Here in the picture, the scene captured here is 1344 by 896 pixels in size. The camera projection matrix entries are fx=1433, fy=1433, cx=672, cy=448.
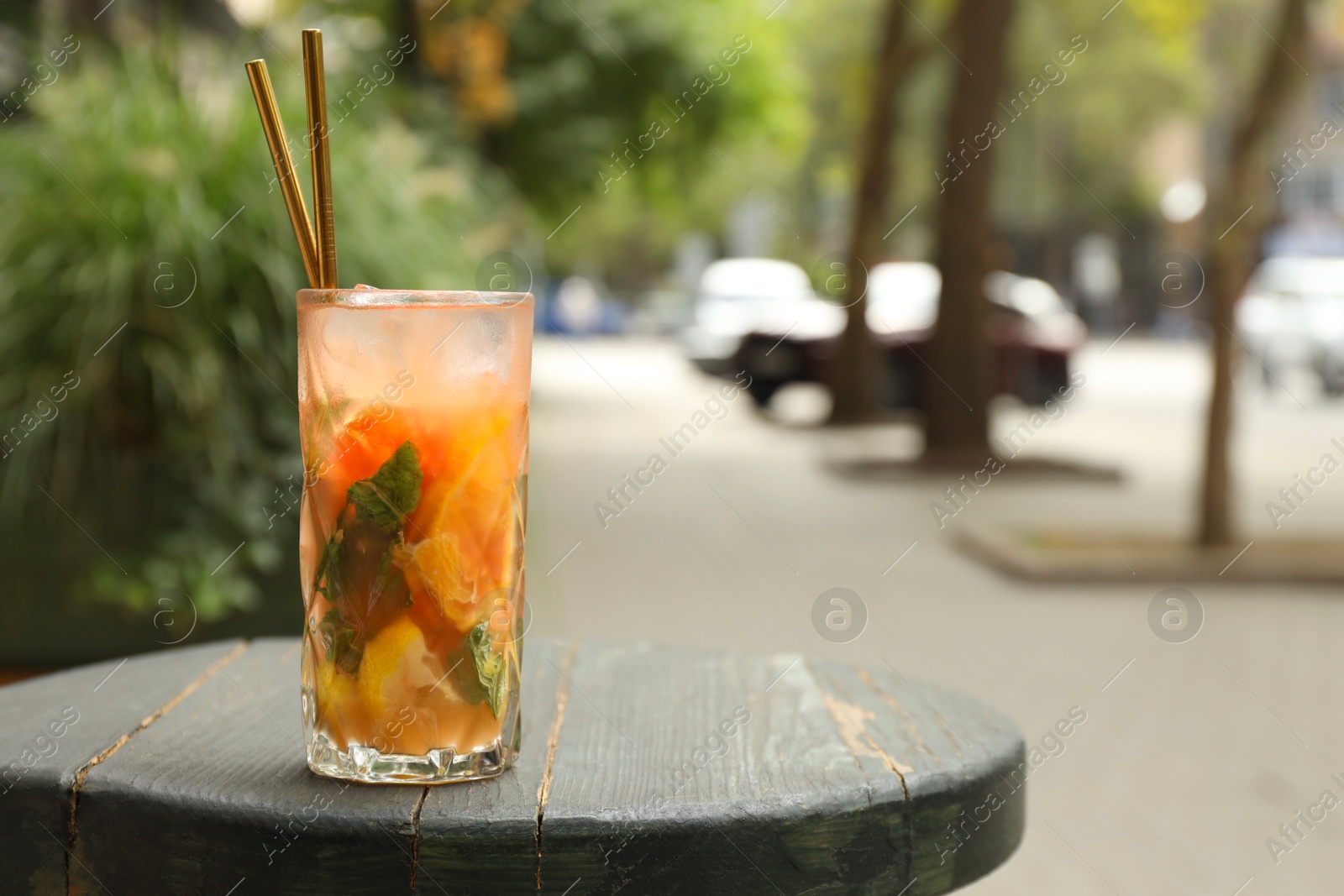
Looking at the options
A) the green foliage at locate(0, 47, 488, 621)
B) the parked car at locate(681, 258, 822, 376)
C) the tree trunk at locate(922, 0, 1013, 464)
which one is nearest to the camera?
the green foliage at locate(0, 47, 488, 621)

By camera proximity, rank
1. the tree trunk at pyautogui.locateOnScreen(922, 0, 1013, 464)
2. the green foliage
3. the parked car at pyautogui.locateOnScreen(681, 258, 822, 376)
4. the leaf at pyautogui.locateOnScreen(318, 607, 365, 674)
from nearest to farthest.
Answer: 1. the leaf at pyautogui.locateOnScreen(318, 607, 365, 674)
2. the green foliage
3. the tree trunk at pyautogui.locateOnScreen(922, 0, 1013, 464)
4. the parked car at pyautogui.locateOnScreen(681, 258, 822, 376)

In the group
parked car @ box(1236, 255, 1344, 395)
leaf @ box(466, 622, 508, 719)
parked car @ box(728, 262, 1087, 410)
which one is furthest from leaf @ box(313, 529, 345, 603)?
parked car @ box(1236, 255, 1344, 395)

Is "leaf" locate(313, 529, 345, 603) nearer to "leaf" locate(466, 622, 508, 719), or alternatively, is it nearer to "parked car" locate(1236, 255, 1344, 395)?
"leaf" locate(466, 622, 508, 719)

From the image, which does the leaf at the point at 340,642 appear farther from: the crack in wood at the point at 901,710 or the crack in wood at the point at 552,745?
the crack in wood at the point at 901,710

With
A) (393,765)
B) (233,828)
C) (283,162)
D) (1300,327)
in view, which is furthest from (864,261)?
(233,828)

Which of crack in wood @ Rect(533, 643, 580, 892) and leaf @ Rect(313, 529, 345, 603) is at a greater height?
leaf @ Rect(313, 529, 345, 603)

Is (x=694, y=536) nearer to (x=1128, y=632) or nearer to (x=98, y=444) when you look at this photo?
(x=1128, y=632)
